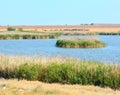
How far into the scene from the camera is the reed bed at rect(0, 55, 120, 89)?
16.2m

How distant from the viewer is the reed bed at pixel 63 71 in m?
16.2

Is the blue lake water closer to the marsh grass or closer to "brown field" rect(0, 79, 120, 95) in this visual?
the marsh grass

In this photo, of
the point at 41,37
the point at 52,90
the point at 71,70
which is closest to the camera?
the point at 52,90

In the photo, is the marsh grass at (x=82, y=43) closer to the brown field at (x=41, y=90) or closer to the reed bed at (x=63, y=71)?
the reed bed at (x=63, y=71)

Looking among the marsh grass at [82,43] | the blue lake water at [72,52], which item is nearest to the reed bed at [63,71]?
the blue lake water at [72,52]

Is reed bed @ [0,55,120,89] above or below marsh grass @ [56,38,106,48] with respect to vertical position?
above

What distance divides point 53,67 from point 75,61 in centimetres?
134

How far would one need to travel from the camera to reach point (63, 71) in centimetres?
1695

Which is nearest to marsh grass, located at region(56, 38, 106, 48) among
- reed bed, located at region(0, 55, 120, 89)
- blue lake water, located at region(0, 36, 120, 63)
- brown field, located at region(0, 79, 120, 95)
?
blue lake water, located at region(0, 36, 120, 63)

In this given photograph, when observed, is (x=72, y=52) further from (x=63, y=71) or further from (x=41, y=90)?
(x=41, y=90)

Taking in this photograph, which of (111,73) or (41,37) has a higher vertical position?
(111,73)

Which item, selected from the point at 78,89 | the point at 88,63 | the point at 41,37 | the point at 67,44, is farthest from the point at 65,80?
the point at 41,37

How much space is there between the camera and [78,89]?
46.1ft

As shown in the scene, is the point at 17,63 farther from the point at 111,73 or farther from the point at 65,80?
the point at 111,73
